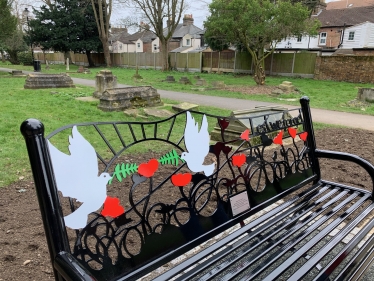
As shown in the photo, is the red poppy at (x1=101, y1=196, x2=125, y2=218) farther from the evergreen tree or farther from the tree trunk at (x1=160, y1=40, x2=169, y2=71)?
the evergreen tree

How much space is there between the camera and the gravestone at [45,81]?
1206 centimetres

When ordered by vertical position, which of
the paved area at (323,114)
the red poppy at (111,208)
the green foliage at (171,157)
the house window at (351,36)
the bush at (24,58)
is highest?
the house window at (351,36)

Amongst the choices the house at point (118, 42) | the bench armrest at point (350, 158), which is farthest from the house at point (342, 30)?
the bench armrest at point (350, 158)

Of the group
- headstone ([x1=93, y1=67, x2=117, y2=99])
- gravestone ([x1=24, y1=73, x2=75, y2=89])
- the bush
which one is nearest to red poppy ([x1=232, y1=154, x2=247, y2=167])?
headstone ([x1=93, y1=67, x2=117, y2=99])

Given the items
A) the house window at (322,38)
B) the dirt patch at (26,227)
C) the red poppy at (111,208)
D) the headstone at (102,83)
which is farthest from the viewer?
the house window at (322,38)

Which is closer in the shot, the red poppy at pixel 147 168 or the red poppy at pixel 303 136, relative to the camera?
the red poppy at pixel 147 168

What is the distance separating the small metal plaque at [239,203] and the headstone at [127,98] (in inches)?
260

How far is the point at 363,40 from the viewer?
2933cm

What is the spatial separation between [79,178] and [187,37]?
42.4 metres

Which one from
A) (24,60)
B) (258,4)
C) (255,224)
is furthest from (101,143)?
(24,60)

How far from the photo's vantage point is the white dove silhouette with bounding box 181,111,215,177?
169 centimetres

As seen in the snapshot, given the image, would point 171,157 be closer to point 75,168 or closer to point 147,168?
point 147,168

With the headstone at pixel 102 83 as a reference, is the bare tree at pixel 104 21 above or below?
above

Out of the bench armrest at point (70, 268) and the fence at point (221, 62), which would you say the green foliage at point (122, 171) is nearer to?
the bench armrest at point (70, 268)
